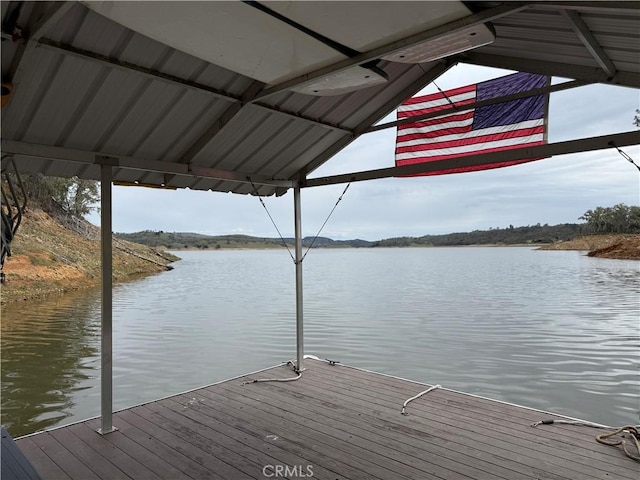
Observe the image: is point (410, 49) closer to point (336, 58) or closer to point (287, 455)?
point (336, 58)

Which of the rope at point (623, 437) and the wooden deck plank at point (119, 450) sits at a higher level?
the rope at point (623, 437)

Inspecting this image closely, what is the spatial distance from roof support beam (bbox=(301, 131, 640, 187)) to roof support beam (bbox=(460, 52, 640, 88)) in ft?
1.33

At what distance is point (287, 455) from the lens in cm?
311

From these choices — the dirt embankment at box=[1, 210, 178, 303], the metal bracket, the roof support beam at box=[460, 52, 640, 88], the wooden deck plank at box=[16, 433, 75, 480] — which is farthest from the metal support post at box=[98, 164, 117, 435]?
the dirt embankment at box=[1, 210, 178, 303]

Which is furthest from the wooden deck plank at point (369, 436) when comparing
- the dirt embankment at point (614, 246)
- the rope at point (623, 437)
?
the dirt embankment at point (614, 246)

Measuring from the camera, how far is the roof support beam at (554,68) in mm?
2641

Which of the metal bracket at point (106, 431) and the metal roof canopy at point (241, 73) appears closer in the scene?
the metal roof canopy at point (241, 73)

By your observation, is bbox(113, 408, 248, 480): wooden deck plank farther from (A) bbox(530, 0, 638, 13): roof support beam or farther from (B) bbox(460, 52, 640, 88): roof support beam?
(B) bbox(460, 52, 640, 88): roof support beam

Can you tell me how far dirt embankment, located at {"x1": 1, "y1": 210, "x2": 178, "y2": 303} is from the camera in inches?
570

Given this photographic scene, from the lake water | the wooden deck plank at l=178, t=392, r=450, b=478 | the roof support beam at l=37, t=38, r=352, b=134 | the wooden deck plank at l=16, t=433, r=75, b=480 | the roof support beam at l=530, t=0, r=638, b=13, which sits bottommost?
the lake water

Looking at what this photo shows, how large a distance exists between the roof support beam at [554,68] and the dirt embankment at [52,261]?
1465 cm

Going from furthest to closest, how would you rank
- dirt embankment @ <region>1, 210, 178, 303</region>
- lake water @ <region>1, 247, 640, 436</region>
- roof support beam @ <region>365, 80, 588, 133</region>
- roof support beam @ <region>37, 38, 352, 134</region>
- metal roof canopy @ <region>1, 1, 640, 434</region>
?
dirt embankment @ <region>1, 210, 178, 303</region> < lake water @ <region>1, 247, 640, 436</region> < roof support beam @ <region>365, 80, 588, 133</region> < roof support beam @ <region>37, 38, 352, 134</region> < metal roof canopy @ <region>1, 1, 640, 434</region>

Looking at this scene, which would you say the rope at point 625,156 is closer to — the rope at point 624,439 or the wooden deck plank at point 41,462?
the rope at point 624,439

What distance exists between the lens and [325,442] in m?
3.32
